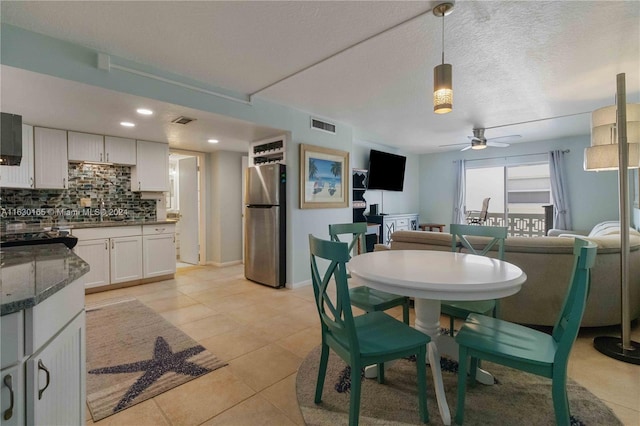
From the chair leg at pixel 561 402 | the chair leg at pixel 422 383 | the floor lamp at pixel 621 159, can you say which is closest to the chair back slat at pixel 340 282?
the chair leg at pixel 422 383

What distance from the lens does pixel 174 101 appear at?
2863 millimetres

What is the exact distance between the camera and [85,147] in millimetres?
3938

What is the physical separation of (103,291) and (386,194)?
5.63 m

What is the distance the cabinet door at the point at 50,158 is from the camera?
3576 millimetres

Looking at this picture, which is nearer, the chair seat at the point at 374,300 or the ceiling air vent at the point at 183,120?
the chair seat at the point at 374,300

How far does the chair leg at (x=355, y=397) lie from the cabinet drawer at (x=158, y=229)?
3.91 metres

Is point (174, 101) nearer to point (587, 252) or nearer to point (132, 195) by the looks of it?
point (132, 195)

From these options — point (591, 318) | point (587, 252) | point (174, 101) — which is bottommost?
point (591, 318)

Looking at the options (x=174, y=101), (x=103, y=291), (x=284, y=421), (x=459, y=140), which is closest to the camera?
(x=284, y=421)

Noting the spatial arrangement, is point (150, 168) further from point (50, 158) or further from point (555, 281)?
point (555, 281)

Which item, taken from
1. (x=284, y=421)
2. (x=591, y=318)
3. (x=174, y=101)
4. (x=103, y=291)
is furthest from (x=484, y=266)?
(x=103, y=291)

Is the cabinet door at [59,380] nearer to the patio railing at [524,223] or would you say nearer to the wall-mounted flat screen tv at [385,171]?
the wall-mounted flat screen tv at [385,171]

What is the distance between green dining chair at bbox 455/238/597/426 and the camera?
51.0 inches

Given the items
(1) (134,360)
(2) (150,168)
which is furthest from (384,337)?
(2) (150,168)
